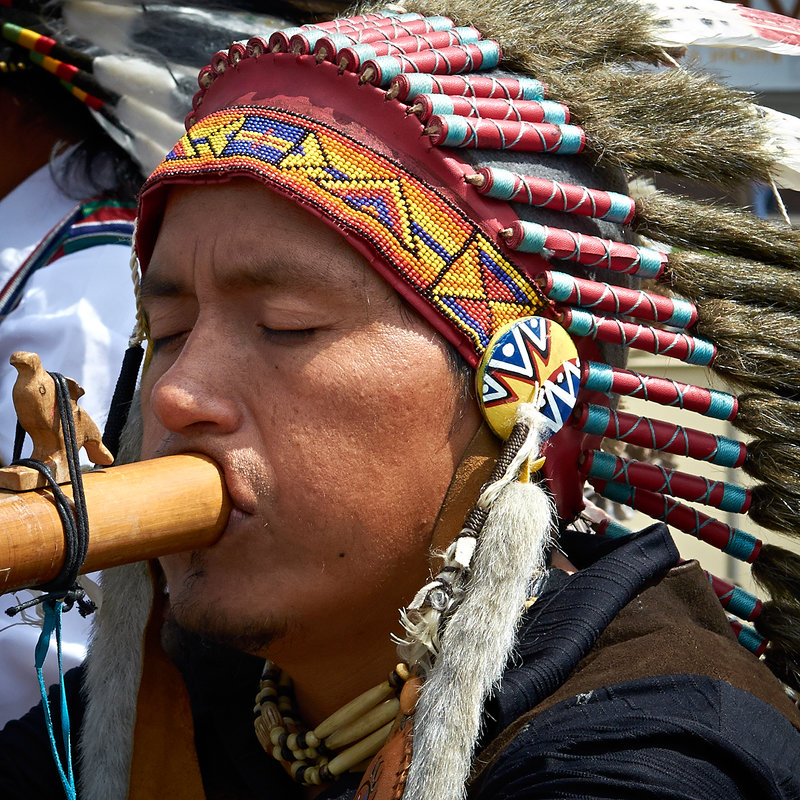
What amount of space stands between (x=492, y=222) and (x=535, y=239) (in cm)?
7

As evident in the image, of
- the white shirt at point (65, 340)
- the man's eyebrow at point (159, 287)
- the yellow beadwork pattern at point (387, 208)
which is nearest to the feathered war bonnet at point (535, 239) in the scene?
the yellow beadwork pattern at point (387, 208)

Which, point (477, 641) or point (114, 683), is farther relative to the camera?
point (114, 683)

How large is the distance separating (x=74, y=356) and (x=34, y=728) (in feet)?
2.72

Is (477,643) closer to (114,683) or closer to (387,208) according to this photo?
(387,208)

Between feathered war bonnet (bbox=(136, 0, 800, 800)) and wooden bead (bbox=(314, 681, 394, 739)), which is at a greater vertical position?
feathered war bonnet (bbox=(136, 0, 800, 800))

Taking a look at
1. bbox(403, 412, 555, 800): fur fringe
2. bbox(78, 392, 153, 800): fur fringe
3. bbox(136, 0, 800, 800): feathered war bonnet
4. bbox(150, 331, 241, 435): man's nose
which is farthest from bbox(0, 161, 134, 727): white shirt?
bbox(403, 412, 555, 800): fur fringe

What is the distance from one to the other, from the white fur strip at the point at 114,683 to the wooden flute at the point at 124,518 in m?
0.54

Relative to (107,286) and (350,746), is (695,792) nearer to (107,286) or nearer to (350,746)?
(350,746)

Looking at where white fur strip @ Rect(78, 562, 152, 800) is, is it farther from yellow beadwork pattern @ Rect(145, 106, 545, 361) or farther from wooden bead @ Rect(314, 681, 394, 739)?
yellow beadwork pattern @ Rect(145, 106, 545, 361)

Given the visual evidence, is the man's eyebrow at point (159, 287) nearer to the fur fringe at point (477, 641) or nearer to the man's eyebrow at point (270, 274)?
the man's eyebrow at point (270, 274)

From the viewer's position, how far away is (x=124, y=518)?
4.06 feet

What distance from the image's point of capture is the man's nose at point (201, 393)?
1.40 meters

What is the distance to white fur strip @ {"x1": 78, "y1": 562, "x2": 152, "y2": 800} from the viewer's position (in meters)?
1.75

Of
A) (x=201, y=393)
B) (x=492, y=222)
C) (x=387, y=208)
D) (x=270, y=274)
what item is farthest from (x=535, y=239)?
(x=201, y=393)
